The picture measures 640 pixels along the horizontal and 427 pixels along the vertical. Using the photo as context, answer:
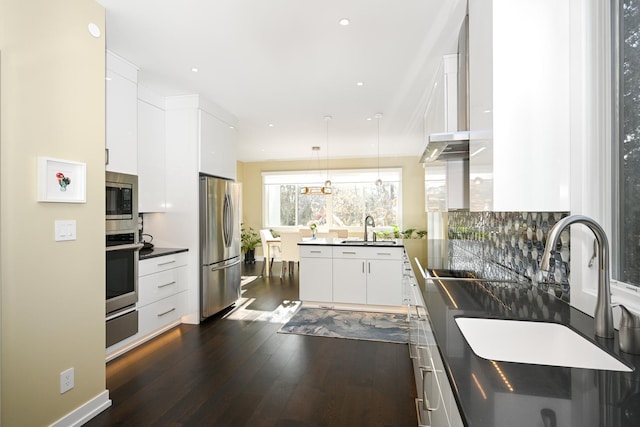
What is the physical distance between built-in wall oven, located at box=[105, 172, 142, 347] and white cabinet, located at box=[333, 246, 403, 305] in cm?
224

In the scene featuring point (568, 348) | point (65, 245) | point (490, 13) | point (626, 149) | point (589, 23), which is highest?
point (490, 13)

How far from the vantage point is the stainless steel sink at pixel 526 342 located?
105cm

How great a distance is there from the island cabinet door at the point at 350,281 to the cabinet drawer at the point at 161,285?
1798mm

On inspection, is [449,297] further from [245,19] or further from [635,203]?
[245,19]

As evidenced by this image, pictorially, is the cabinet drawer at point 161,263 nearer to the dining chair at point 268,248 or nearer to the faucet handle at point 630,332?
the dining chair at point 268,248

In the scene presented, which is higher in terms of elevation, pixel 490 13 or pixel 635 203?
pixel 490 13

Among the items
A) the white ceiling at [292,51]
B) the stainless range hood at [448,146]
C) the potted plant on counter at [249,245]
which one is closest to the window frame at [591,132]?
the stainless range hood at [448,146]

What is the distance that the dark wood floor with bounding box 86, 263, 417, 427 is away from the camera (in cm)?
200

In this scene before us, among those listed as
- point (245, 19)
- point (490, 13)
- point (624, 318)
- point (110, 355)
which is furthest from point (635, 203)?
point (110, 355)

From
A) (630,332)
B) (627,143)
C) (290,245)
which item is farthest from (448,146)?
(290,245)

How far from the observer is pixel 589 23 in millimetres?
1229

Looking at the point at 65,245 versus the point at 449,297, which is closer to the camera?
the point at 449,297

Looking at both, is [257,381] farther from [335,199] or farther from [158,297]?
[335,199]

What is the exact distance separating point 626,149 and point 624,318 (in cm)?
59
